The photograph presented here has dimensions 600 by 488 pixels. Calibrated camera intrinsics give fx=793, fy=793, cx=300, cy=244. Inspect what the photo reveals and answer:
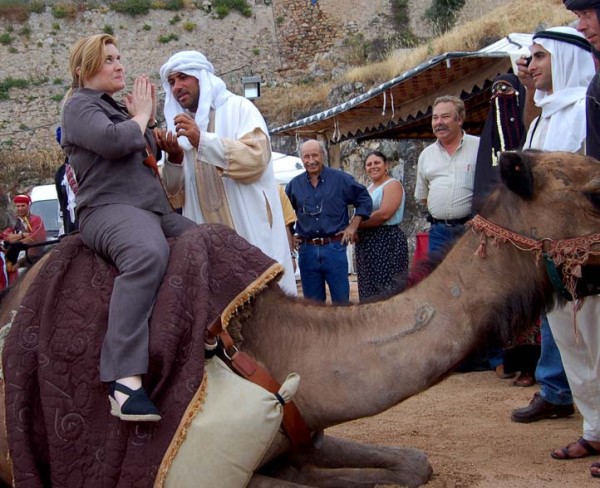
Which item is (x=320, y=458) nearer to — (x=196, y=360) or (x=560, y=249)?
(x=196, y=360)

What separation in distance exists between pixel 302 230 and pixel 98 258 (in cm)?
529

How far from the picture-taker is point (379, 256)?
28.9 ft

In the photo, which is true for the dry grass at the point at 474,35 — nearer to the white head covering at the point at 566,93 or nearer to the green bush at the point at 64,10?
Answer: the white head covering at the point at 566,93

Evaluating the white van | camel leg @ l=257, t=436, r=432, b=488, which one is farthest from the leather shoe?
the white van

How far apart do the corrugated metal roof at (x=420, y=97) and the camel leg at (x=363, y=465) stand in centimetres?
659

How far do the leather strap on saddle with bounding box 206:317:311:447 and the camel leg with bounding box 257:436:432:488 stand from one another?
22.5 inches

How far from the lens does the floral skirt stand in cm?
872

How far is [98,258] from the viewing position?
12.2 feet

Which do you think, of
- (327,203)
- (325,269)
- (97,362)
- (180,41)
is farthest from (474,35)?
(180,41)

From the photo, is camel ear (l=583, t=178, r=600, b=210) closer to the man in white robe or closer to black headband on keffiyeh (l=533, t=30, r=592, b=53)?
black headband on keffiyeh (l=533, t=30, r=592, b=53)

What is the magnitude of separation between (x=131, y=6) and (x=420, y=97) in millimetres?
35731

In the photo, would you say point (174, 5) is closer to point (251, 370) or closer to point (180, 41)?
point (180, 41)

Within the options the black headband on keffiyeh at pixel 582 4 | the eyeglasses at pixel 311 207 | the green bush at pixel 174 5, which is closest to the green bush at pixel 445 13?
the green bush at pixel 174 5

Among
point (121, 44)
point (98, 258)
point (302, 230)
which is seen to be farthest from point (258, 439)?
point (121, 44)
